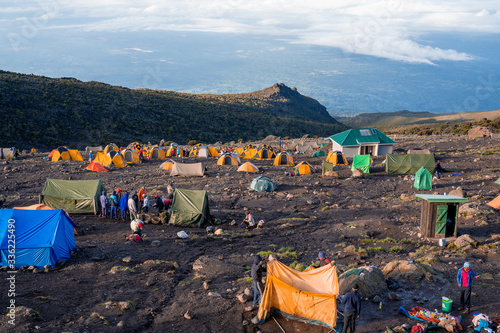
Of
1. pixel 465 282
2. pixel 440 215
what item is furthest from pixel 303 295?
pixel 440 215

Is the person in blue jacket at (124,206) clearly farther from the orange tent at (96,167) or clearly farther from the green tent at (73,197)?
the orange tent at (96,167)

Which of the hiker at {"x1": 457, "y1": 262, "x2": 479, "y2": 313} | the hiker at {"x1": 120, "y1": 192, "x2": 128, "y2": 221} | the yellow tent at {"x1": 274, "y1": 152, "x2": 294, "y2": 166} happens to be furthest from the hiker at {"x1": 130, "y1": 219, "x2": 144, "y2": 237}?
the yellow tent at {"x1": 274, "y1": 152, "x2": 294, "y2": 166}

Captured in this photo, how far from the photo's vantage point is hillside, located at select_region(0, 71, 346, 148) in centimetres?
5044

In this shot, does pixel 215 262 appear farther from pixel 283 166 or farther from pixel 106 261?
pixel 283 166

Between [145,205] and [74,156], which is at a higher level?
[74,156]

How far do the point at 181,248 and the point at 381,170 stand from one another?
20228 millimetres


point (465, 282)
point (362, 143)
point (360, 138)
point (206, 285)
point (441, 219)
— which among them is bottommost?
point (206, 285)

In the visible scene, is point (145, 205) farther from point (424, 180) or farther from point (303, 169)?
point (424, 180)

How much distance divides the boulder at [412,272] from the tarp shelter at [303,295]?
3066mm

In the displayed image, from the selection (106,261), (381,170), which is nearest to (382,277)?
(106,261)

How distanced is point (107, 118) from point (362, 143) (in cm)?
3949

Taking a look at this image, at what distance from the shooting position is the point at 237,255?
520 inches

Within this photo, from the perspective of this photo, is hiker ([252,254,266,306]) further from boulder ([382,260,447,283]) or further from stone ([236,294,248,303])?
boulder ([382,260,447,283])

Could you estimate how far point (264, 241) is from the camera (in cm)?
1520
